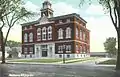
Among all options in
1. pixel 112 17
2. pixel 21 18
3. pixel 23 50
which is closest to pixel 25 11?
pixel 21 18

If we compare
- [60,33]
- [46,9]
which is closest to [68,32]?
[60,33]

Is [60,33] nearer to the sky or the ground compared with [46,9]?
nearer to the ground

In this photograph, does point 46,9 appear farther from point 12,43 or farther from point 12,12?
point 12,43

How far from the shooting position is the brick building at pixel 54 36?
2955 inches

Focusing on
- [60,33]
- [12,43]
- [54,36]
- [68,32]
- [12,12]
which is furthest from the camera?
[12,43]

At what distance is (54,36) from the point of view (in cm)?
8038

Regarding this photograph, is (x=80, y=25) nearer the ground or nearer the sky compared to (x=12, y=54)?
nearer the sky

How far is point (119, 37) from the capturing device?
2667 centimetres

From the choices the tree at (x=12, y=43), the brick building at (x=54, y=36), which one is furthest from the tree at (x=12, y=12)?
the tree at (x=12, y=43)

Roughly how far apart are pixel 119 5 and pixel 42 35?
197ft

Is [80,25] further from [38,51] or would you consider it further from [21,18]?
[21,18]

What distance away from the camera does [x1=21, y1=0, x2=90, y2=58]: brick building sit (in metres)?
75.1

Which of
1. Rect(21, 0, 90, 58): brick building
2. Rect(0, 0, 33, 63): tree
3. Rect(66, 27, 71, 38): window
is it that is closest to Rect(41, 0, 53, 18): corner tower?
Rect(21, 0, 90, 58): brick building

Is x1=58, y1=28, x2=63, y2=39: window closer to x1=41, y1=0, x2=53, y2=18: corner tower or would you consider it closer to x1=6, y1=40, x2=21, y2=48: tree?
x1=41, y1=0, x2=53, y2=18: corner tower
